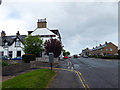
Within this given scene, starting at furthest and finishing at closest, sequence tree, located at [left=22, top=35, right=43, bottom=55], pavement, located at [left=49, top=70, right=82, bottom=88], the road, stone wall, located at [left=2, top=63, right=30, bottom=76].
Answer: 1. tree, located at [left=22, top=35, right=43, bottom=55]
2. stone wall, located at [left=2, top=63, right=30, bottom=76]
3. the road
4. pavement, located at [left=49, top=70, right=82, bottom=88]

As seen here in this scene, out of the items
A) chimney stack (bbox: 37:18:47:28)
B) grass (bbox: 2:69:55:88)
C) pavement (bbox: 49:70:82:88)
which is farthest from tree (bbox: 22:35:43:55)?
grass (bbox: 2:69:55:88)

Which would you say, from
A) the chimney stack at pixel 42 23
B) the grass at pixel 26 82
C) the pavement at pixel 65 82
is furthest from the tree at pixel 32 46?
the grass at pixel 26 82

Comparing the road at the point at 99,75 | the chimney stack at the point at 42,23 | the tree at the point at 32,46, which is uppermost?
the chimney stack at the point at 42,23

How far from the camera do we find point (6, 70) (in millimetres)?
11359

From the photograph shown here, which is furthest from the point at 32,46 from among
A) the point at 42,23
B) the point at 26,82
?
the point at 26,82

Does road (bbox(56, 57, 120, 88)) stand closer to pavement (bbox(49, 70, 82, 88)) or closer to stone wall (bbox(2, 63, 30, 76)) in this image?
pavement (bbox(49, 70, 82, 88))

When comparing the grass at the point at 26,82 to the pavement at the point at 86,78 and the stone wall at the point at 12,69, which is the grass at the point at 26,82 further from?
the stone wall at the point at 12,69

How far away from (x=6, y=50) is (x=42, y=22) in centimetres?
1666

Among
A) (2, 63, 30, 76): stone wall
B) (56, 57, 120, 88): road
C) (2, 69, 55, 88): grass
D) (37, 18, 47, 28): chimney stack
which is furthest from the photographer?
(37, 18, 47, 28): chimney stack

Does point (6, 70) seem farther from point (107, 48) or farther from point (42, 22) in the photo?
point (107, 48)

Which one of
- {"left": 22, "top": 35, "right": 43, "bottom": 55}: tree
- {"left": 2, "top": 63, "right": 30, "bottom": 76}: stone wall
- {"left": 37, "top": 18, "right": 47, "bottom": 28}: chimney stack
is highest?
{"left": 37, "top": 18, "right": 47, "bottom": 28}: chimney stack

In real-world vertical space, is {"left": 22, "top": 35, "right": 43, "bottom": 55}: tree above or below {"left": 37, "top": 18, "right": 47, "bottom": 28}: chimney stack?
below

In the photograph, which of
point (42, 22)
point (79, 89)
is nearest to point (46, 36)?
point (42, 22)

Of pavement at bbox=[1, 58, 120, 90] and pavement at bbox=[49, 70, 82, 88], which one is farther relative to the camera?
pavement at bbox=[1, 58, 120, 90]
